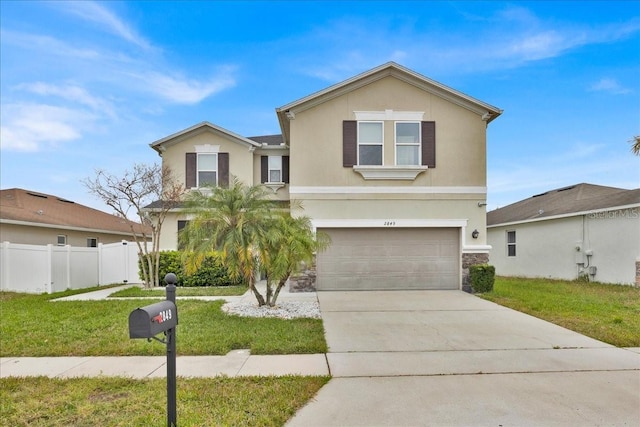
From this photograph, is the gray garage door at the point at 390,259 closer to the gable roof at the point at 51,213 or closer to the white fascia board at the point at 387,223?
the white fascia board at the point at 387,223

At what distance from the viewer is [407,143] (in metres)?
11.8

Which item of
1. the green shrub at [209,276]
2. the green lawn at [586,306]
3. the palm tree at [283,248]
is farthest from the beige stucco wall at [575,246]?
the green shrub at [209,276]

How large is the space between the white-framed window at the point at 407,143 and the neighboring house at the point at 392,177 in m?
0.03

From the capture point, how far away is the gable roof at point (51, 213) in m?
14.4

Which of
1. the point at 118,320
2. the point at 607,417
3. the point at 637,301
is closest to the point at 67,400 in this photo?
the point at 118,320

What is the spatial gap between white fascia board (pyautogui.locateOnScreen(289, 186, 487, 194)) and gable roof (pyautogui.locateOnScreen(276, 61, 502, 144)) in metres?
2.46

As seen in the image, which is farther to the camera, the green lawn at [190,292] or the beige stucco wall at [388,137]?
the beige stucco wall at [388,137]

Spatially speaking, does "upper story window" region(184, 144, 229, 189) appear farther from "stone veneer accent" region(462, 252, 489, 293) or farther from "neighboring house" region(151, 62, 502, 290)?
"stone veneer accent" region(462, 252, 489, 293)

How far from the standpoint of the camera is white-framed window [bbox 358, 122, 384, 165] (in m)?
11.8

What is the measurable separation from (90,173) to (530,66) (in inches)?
644

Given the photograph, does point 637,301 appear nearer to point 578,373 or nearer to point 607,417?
point 578,373

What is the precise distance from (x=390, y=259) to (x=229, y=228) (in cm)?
589

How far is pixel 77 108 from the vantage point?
545 inches

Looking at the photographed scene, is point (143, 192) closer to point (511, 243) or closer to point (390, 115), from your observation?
point (390, 115)
